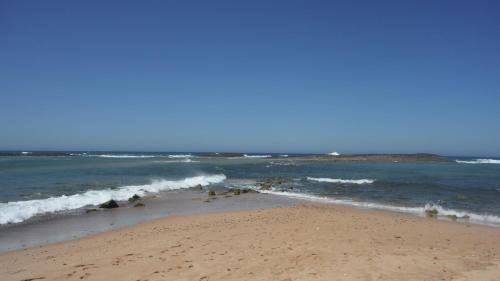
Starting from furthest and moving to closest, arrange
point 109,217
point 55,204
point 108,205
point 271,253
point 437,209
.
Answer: point 437,209
point 108,205
point 55,204
point 109,217
point 271,253

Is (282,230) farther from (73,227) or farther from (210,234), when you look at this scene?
(73,227)

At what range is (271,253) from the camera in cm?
830

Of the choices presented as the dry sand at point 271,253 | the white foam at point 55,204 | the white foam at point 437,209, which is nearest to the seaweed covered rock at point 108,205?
the white foam at point 55,204

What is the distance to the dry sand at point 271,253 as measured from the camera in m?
6.99

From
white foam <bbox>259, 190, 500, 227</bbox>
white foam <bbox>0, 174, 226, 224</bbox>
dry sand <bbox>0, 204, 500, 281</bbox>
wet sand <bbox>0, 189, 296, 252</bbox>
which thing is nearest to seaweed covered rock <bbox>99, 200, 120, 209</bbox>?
wet sand <bbox>0, 189, 296, 252</bbox>

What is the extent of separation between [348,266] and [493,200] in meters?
17.9

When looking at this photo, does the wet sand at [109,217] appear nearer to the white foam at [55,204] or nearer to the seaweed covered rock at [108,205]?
the seaweed covered rock at [108,205]

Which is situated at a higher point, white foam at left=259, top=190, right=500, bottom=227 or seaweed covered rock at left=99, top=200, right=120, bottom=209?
seaweed covered rock at left=99, top=200, right=120, bottom=209

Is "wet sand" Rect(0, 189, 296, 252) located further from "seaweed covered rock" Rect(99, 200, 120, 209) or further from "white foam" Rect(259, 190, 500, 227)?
"white foam" Rect(259, 190, 500, 227)

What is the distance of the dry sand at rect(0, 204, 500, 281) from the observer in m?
6.99

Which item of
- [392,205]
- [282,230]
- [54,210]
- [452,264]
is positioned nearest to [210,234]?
[282,230]

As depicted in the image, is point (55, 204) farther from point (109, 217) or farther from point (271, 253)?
point (271, 253)

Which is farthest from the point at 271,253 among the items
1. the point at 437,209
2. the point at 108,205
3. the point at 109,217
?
the point at 437,209

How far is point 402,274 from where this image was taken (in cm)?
685
